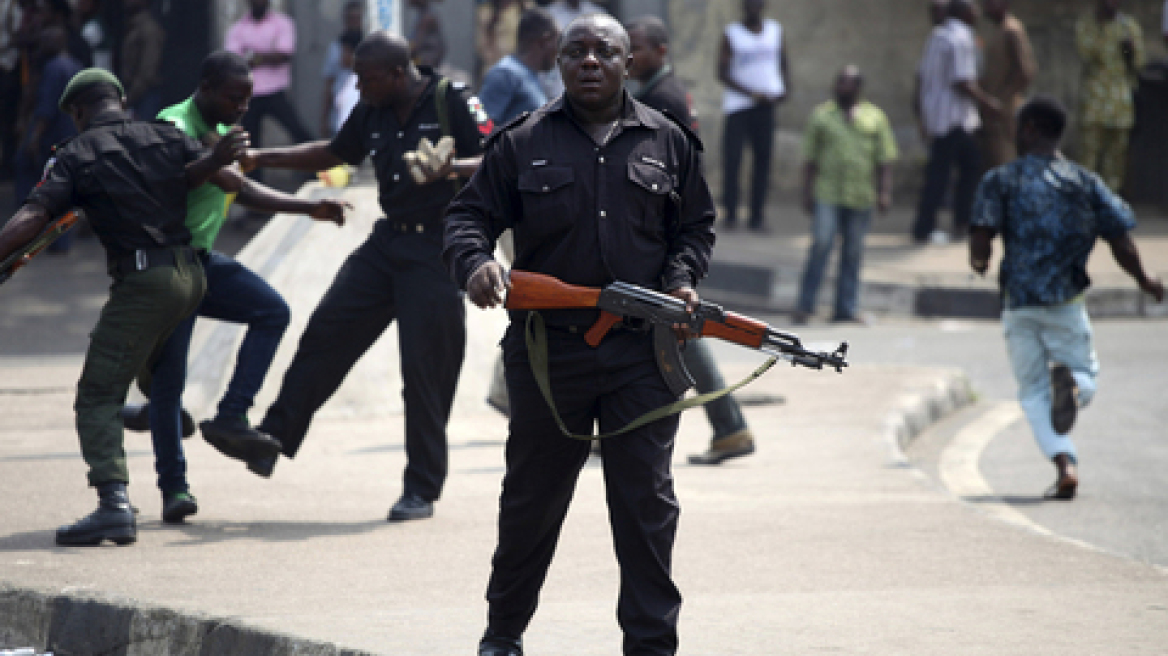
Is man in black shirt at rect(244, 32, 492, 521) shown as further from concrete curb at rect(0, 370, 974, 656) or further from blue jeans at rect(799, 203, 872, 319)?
blue jeans at rect(799, 203, 872, 319)

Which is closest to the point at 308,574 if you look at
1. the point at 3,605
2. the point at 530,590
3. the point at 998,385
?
the point at 3,605

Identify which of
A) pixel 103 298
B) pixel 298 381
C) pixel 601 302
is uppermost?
pixel 601 302

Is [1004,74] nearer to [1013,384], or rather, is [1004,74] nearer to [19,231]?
[1013,384]

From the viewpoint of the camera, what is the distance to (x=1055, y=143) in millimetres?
6859

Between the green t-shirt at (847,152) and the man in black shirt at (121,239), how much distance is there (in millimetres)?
7447

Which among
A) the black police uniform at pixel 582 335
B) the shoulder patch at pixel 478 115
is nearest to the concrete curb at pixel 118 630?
the black police uniform at pixel 582 335

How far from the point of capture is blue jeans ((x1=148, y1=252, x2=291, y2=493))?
5.71m

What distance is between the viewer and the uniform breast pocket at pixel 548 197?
3895 mm

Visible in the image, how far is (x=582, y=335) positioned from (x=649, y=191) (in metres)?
0.39

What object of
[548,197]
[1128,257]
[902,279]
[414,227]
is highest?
[548,197]

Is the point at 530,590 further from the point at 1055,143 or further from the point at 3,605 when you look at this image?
the point at 1055,143

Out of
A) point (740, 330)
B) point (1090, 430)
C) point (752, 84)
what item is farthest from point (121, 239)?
point (752, 84)

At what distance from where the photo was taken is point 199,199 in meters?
5.76

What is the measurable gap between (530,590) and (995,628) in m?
1.35
